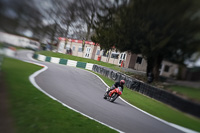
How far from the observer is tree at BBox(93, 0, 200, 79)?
1113mm

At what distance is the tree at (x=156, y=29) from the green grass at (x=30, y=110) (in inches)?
36.0

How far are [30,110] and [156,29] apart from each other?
1.62 meters

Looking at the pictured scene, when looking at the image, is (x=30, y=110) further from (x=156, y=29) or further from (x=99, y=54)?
(x=156, y=29)

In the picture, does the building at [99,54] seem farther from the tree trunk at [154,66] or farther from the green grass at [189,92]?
the green grass at [189,92]

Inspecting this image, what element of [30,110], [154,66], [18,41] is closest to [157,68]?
[154,66]

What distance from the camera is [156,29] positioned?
124 centimetres

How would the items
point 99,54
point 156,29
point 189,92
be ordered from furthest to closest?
point 99,54 < point 156,29 < point 189,92

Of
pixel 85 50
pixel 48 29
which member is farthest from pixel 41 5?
pixel 85 50

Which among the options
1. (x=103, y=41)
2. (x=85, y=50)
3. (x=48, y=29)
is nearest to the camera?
(x=48, y=29)

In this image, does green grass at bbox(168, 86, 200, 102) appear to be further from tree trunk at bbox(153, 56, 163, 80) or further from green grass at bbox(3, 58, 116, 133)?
green grass at bbox(3, 58, 116, 133)

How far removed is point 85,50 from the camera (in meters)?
2.05

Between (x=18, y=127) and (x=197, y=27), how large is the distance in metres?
2.68

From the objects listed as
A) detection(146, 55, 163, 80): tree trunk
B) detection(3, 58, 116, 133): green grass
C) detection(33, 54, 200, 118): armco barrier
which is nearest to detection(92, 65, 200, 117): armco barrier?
detection(33, 54, 200, 118): armco barrier

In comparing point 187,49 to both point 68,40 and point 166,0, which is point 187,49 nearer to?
point 166,0
